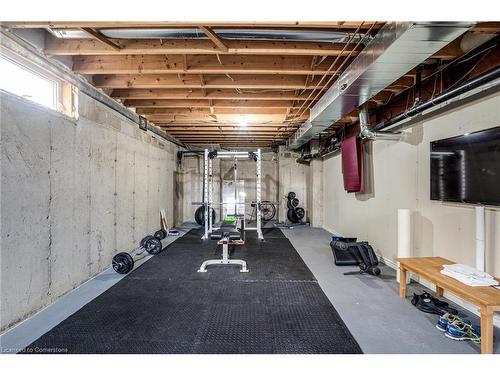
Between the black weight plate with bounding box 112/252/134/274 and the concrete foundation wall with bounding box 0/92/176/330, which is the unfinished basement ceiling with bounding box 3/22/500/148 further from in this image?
the black weight plate with bounding box 112/252/134/274

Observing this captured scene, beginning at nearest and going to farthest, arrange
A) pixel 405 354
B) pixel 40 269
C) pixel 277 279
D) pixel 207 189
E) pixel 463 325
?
pixel 405 354
pixel 463 325
pixel 40 269
pixel 277 279
pixel 207 189

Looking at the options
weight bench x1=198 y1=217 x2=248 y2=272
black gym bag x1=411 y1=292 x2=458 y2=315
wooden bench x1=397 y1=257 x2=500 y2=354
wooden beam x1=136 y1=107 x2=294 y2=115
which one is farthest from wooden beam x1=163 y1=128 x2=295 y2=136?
black gym bag x1=411 y1=292 x2=458 y2=315

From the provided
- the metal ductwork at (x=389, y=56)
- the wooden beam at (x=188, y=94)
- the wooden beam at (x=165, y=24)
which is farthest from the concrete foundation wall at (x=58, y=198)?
the metal ductwork at (x=389, y=56)

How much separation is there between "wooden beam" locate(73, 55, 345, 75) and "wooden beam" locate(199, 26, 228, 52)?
1.52ft

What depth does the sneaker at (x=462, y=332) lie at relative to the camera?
1948 millimetres

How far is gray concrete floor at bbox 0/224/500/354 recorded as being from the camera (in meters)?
1.90

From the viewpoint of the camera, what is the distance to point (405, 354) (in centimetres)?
179

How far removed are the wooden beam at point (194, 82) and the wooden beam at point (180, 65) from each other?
0.41m

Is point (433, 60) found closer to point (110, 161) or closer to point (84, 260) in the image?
point (110, 161)

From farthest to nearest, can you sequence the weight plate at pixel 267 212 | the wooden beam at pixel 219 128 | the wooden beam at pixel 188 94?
the weight plate at pixel 267 212
the wooden beam at pixel 219 128
the wooden beam at pixel 188 94

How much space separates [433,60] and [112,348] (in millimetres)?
4122

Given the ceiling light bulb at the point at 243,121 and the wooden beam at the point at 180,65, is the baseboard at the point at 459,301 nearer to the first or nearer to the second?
the wooden beam at the point at 180,65

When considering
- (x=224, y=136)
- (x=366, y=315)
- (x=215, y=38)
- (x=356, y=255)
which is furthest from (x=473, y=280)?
(x=224, y=136)
